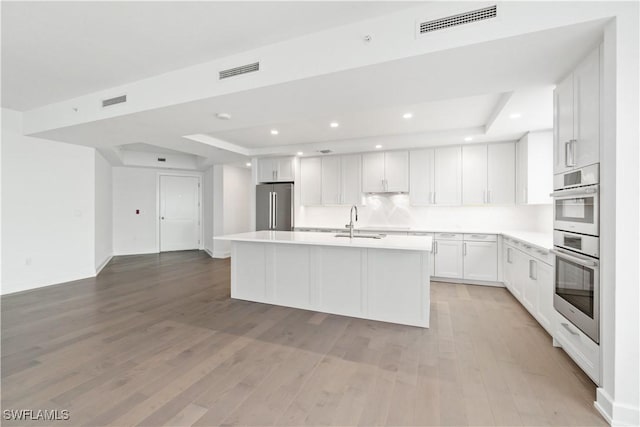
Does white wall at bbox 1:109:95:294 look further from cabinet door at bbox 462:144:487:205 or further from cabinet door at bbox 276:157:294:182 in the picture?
cabinet door at bbox 462:144:487:205

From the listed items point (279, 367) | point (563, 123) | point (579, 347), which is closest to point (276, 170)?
point (279, 367)

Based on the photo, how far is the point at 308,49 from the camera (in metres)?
2.40

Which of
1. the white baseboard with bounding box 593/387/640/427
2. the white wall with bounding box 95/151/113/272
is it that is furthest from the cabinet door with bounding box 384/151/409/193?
the white wall with bounding box 95/151/113/272

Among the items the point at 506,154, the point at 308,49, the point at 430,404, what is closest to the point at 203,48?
the point at 308,49

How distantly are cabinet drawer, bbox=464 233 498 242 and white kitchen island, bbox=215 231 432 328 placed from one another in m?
1.71

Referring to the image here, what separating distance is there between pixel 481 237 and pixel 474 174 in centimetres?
112

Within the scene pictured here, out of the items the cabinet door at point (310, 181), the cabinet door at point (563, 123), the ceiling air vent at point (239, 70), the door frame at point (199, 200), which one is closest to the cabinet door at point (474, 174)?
the cabinet door at point (563, 123)

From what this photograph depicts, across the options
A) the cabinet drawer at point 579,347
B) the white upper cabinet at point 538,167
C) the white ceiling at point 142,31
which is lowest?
the cabinet drawer at point 579,347

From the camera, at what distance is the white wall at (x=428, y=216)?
500 cm

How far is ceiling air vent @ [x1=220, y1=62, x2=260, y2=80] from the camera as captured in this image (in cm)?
263

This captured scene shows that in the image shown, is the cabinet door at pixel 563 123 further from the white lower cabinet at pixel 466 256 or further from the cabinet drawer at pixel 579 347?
the white lower cabinet at pixel 466 256

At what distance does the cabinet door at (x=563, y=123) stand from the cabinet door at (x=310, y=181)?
4199mm

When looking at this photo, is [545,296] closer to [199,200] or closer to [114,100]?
[114,100]

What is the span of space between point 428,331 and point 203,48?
3513mm
